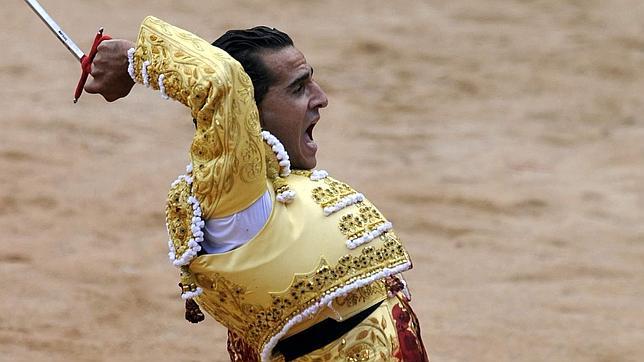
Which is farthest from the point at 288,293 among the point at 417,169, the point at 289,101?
the point at 417,169

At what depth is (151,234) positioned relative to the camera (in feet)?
20.7

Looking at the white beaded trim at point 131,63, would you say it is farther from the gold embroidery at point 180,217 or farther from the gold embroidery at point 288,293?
the gold embroidery at point 288,293

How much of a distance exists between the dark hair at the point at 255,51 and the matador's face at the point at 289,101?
11mm

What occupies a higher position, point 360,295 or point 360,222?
point 360,222

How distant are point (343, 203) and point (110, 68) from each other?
1.95 feet

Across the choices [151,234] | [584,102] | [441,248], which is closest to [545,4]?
[584,102]

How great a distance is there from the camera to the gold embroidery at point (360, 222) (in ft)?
9.21

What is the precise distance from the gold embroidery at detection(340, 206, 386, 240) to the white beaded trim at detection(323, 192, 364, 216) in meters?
0.02

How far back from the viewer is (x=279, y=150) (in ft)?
9.23

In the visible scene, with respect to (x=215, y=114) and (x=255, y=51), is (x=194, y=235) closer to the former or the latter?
(x=215, y=114)

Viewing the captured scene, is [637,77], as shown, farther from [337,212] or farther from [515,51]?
[337,212]

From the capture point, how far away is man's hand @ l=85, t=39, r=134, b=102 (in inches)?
110

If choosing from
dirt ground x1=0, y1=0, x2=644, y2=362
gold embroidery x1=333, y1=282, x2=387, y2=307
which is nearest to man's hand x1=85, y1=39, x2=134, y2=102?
gold embroidery x1=333, y1=282, x2=387, y2=307

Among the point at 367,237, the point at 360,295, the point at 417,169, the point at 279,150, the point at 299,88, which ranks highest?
the point at 299,88
